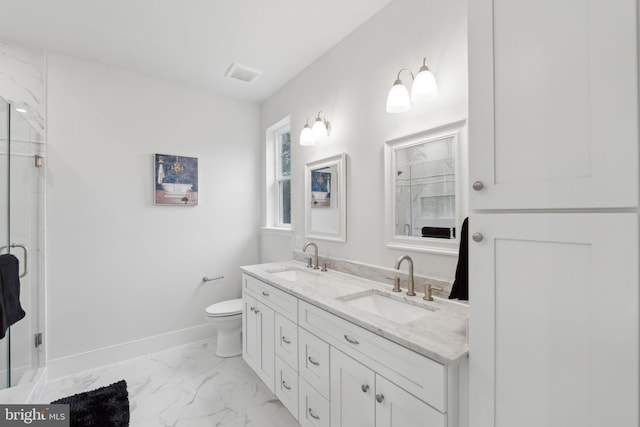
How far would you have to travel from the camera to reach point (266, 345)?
6.53 ft

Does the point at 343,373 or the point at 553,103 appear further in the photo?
the point at 343,373

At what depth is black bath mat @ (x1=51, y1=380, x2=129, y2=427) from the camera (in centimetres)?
176

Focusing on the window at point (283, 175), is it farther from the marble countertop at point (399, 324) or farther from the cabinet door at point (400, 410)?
the cabinet door at point (400, 410)

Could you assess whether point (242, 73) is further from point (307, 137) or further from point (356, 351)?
point (356, 351)

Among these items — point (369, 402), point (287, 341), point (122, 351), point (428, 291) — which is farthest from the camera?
point (122, 351)

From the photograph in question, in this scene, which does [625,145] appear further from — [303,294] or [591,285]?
[303,294]

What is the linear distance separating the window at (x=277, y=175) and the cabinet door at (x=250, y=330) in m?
1.08

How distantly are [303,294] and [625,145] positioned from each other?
4.52ft

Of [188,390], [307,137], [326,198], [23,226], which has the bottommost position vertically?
[188,390]

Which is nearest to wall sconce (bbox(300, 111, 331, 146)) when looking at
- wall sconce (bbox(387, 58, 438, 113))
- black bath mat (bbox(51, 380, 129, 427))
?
wall sconce (bbox(387, 58, 438, 113))

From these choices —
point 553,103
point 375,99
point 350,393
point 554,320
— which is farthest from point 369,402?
point 375,99

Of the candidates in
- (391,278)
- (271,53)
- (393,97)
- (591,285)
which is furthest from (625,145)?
(271,53)

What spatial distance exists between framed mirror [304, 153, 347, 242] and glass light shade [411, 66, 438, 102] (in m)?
0.75

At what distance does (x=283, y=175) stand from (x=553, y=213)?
271 cm
